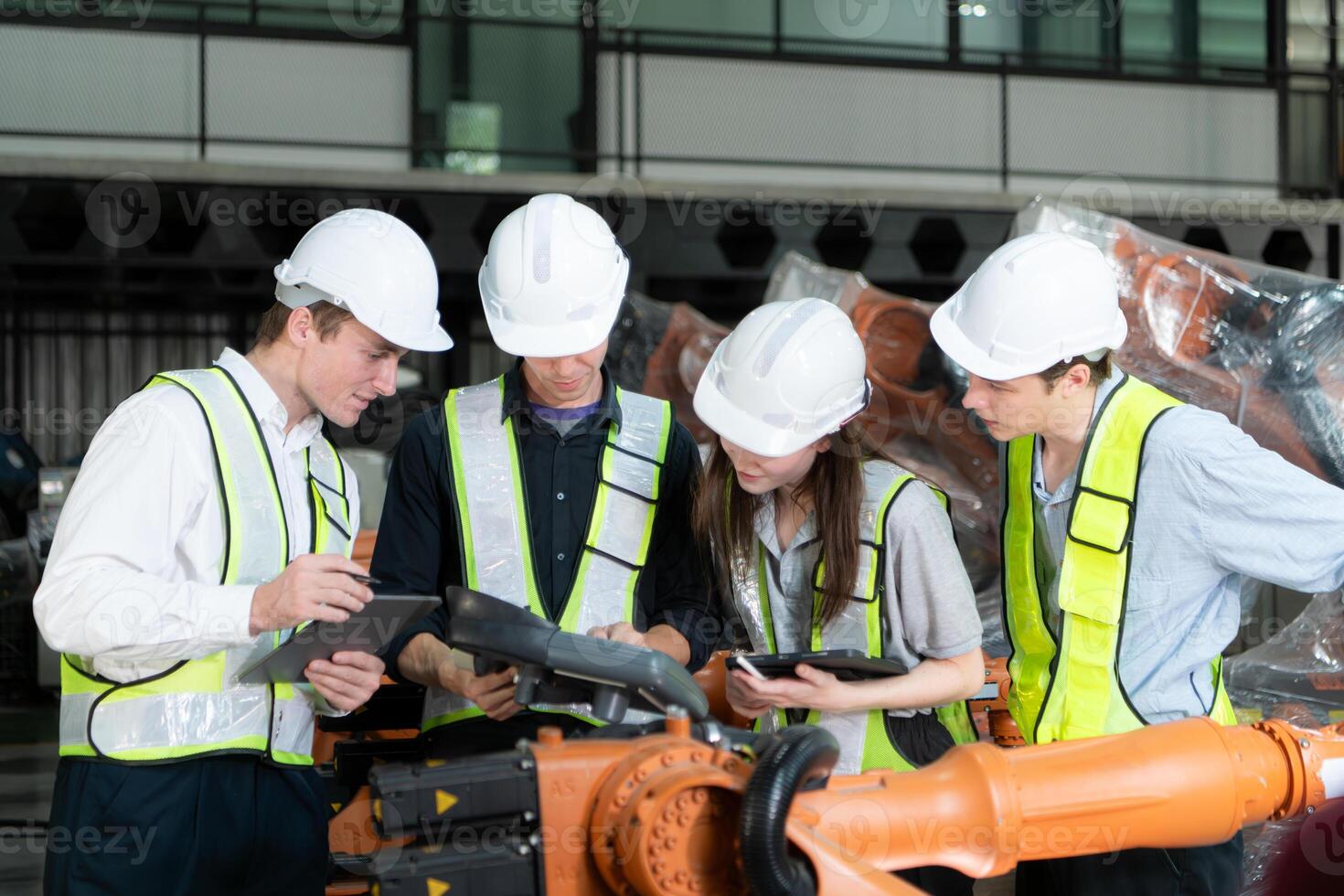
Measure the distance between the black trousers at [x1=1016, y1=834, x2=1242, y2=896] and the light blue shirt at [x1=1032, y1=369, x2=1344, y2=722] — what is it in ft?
0.70

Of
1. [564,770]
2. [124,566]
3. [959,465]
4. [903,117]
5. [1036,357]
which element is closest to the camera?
[564,770]

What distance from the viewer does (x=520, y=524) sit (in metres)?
2.40

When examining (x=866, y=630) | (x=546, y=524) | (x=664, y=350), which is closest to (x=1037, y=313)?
(x=866, y=630)

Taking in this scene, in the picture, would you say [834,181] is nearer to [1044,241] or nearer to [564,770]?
[1044,241]

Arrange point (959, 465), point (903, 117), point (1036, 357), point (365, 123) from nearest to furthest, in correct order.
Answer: point (1036, 357) < point (959, 465) < point (365, 123) < point (903, 117)

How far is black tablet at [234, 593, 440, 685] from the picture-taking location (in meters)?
1.98

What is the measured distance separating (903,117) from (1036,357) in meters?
8.43

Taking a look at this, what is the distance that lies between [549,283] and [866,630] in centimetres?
83

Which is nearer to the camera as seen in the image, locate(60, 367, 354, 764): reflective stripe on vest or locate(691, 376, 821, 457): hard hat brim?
locate(60, 367, 354, 764): reflective stripe on vest

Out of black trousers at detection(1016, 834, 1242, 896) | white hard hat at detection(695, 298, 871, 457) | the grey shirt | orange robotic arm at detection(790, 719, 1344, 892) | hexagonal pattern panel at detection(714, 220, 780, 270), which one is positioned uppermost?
hexagonal pattern panel at detection(714, 220, 780, 270)

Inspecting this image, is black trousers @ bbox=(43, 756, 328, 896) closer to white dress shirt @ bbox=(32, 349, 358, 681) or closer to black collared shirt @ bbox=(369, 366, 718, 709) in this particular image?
white dress shirt @ bbox=(32, 349, 358, 681)

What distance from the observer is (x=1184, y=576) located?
2057 mm

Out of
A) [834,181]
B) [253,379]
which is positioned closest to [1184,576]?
[253,379]

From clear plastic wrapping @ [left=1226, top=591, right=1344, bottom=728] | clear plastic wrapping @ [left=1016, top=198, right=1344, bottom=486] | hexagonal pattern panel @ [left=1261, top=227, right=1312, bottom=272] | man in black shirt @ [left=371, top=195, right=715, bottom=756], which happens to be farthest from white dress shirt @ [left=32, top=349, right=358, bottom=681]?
hexagonal pattern panel @ [left=1261, top=227, right=1312, bottom=272]
